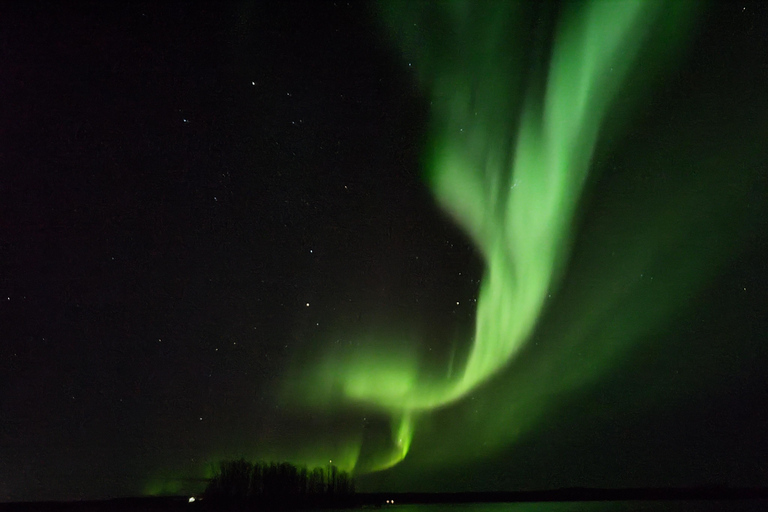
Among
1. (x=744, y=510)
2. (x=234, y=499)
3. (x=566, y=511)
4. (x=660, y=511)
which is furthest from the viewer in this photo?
(x=234, y=499)

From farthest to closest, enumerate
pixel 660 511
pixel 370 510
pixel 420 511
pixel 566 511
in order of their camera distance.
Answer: pixel 370 510 → pixel 420 511 → pixel 566 511 → pixel 660 511

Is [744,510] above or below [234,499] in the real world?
below

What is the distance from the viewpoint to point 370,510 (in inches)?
428

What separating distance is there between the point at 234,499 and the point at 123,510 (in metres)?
2.13

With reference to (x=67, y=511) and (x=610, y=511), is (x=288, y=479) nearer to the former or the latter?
(x=67, y=511)

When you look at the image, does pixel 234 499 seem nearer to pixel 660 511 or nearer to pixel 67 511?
pixel 67 511

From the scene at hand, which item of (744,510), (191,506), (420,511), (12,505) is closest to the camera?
(744,510)

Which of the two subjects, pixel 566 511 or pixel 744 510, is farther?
pixel 566 511

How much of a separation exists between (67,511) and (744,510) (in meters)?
11.8

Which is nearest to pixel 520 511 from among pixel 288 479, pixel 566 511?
pixel 566 511

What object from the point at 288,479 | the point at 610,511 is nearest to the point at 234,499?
the point at 288,479

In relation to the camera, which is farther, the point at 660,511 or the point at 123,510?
the point at 123,510

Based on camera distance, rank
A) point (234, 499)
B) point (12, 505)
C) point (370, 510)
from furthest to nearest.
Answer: point (12, 505)
point (234, 499)
point (370, 510)

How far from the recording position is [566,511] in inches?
355
